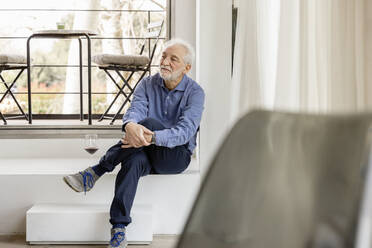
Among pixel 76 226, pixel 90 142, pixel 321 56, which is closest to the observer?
pixel 321 56

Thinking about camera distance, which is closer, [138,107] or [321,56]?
[321,56]

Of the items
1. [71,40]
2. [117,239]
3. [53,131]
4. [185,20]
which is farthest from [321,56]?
[71,40]

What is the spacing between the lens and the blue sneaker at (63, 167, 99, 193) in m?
3.60

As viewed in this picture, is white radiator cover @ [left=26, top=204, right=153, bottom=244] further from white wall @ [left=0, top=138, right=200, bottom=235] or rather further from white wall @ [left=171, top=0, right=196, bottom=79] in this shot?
white wall @ [left=171, top=0, right=196, bottom=79]

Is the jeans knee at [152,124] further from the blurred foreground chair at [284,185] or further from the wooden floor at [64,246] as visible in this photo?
the blurred foreground chair at [284,185]

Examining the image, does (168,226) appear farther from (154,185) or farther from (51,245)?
(51,245)

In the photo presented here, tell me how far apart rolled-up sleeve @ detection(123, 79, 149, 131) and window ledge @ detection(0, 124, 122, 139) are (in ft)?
3.38

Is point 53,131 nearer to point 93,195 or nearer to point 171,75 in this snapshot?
point 93,195

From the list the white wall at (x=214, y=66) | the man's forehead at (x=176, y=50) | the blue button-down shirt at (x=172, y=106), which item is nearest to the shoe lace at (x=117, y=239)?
the blue button-down shirt at (x=172, y=106)

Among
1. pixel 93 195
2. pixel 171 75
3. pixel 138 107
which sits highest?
pixel 171 75

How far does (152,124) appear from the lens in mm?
3676

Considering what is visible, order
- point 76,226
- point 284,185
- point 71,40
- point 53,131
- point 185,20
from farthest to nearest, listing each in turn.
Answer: point 71,40 < point 53,131 < point 185,20 < point 76,226 < point 284,185

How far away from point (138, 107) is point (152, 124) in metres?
0.22

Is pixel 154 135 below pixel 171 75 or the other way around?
below
